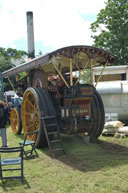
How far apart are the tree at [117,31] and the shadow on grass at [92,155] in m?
15.9

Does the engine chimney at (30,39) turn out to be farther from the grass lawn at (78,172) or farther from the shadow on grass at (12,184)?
the shadow on grass at (12,184)

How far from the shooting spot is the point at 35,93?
6.84 meters

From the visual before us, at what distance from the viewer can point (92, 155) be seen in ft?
19.6

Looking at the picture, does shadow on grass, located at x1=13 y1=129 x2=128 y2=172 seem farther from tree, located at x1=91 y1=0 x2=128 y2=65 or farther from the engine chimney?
tree, located at x1=91 y1=0 x2=128 y2=65

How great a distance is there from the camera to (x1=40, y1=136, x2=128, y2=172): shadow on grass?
522 centimetres

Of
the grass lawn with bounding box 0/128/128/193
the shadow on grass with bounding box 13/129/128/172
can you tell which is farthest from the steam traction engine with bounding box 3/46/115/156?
the grass lawn with bounding box 0/128/128/193

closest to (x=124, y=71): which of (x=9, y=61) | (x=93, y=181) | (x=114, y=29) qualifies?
(x=93, y=181)

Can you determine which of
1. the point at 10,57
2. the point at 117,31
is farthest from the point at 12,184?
the point at 10,57

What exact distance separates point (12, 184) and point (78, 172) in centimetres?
130

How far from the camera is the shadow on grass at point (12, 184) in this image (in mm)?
4156

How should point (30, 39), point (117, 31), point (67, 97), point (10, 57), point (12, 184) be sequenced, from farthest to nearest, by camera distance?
point (10, 57)
point (117, 31)
point (30, 39)
point (67, 97)
point (12, 184)

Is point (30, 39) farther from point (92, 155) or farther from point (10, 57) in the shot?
point (10, 57)

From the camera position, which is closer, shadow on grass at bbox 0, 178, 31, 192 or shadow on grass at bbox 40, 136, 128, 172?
shadow on grass at bbox 0, 178, 31, 192

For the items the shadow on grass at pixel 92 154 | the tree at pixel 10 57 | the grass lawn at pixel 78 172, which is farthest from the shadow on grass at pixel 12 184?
the tree at pixel 10 57
